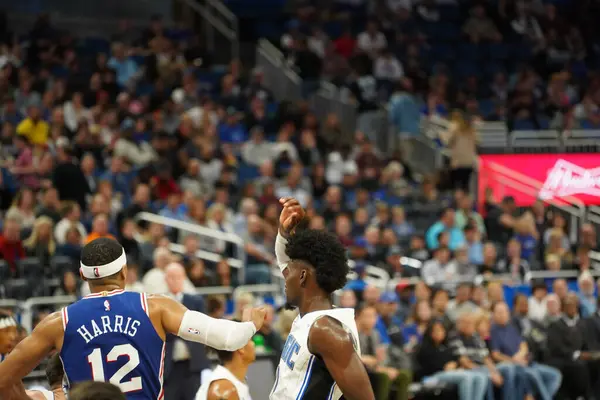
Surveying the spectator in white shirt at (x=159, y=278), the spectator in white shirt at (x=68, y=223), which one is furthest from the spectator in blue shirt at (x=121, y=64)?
the spectator in white shirt at (x=159, y=278)

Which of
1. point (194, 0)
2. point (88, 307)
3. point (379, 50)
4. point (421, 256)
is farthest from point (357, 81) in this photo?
point (88, 307)

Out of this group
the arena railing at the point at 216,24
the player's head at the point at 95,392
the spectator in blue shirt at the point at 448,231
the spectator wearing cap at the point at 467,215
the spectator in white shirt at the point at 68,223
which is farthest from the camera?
the arena railing at the point at 216,24

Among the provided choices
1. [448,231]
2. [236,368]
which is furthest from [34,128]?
[236,368]

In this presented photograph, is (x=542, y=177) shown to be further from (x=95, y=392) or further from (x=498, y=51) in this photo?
(x=95, y=392)

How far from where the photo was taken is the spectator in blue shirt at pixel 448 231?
15.6 metres

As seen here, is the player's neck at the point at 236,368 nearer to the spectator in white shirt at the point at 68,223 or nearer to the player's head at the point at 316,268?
the player's head at the point at 316,268

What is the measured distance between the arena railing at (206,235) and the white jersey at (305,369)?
28.2 feet

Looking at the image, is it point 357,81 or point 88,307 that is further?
point 357,81

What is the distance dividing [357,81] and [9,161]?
23.6ft

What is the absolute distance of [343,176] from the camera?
16969 mm

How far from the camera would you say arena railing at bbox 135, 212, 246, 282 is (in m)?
13.8

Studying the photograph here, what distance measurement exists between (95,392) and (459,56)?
1901cm

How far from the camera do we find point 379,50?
20.7 metres

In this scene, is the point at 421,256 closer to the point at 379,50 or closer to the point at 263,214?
the point at 263,214
